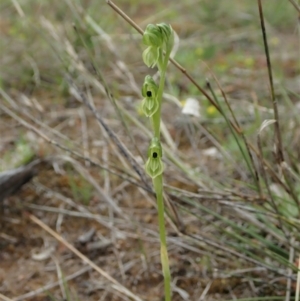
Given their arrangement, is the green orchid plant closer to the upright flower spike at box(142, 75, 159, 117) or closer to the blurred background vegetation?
the upright flower spike at box(142, 75, 159, 117)

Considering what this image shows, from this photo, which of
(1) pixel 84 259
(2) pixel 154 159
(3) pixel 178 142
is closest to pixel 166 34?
(2) pixel 154 159

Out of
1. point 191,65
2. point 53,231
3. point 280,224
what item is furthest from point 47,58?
point 280,224

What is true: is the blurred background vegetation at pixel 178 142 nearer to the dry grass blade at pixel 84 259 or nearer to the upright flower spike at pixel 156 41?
the dry grass blade at pixel 84 259

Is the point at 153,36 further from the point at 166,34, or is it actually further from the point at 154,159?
the point at 154,159

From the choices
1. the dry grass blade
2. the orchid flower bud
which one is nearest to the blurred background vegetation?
the dry grass blade

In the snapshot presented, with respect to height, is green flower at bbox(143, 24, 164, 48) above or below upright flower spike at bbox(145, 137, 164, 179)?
above

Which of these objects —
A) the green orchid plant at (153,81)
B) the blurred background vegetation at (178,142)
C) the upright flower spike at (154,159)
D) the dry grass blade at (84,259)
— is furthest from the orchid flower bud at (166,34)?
the dry grass blade at (84,259)

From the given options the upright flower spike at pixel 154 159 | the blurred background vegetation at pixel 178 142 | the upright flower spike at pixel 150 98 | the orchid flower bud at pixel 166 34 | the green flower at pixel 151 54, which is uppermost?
the blurred background vegetation at pixel 178 142

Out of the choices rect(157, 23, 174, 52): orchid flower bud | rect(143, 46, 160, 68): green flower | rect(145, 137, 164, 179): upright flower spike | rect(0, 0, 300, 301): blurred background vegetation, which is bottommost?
rect(145, 137, 164, 179): upright flower spike

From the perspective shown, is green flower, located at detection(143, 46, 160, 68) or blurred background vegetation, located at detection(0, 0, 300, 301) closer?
green flower, located at detection(143, 46, 160, 68)

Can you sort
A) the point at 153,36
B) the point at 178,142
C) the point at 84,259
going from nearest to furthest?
the point at 153,36 → the point at 84,259 → the point at 178,142

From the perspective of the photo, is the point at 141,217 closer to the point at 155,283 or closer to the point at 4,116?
the point at 155,283
